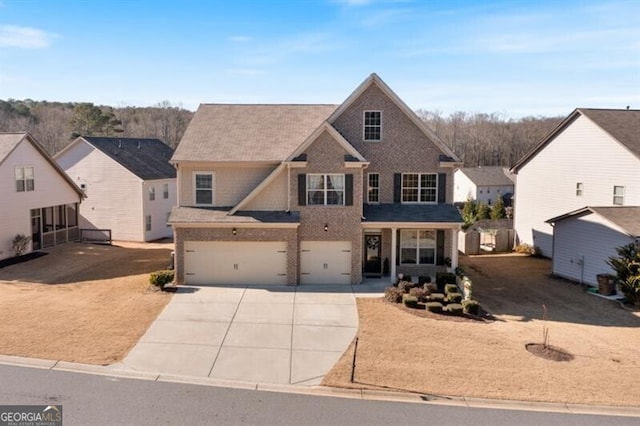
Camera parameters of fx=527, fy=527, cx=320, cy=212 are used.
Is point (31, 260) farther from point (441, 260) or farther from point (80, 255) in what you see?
point (441, 260)

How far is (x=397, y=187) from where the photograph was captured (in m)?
25.6

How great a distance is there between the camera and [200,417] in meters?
11.5

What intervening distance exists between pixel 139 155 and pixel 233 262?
2244 cm

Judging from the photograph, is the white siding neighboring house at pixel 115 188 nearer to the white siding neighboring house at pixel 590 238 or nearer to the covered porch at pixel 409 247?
the covered porch at pixel 409 247

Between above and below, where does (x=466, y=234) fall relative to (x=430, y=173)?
below

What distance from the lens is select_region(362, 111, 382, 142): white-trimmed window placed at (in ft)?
83.3

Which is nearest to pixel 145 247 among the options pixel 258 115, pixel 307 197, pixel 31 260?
pixel 31 260

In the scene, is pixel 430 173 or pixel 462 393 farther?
pixel 430 173

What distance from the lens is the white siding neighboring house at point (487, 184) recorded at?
249ft

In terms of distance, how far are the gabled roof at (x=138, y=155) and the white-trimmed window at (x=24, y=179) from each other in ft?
25.2

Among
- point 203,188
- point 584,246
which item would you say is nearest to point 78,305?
point 203,188

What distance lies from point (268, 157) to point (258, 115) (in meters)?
4.24

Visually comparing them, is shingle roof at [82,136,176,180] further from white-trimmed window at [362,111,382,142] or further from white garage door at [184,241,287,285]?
white-trimmed window at [362,111,382,142]

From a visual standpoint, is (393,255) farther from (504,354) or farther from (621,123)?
(621,123)
